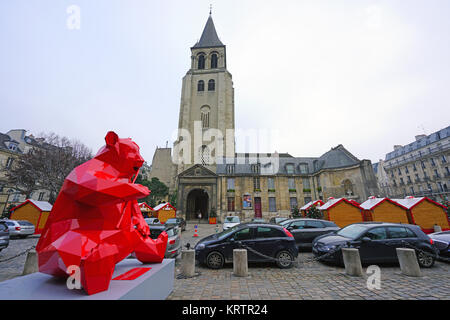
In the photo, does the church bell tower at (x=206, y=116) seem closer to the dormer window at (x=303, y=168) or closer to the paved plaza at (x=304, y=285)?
the dormer window at (x=303, y=168)

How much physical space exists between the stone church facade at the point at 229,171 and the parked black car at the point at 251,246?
19081 millimetres

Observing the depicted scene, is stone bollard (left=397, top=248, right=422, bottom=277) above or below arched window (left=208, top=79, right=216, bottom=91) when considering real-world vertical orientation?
below

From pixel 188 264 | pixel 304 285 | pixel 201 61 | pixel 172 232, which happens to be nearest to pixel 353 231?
pixel 304 285

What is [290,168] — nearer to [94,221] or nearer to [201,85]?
[201,85]

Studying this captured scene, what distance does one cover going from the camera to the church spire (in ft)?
134

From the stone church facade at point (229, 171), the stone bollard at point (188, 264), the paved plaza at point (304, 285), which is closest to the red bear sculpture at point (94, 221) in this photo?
the paved plaza at point (304, 285)

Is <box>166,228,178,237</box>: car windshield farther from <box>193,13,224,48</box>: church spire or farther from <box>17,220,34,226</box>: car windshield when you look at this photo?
<box>193,13,224,48</box>: church spire

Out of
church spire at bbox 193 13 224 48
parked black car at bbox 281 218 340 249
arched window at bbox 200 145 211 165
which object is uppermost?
church spire at bbox 193 13 224 48

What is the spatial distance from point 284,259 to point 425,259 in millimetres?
4692

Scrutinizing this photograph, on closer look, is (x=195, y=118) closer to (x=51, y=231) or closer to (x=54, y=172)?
(x=54, y=172)

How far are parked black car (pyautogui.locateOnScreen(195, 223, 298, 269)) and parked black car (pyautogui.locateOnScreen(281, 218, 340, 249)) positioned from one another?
2.77m

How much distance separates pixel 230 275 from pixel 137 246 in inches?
122

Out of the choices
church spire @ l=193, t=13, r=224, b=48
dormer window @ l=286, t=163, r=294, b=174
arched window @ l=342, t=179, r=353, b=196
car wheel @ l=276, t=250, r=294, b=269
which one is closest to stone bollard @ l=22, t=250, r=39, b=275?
car wheel @ l=276, t=250, r=294, b=269

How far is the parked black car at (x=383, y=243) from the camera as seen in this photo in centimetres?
604
